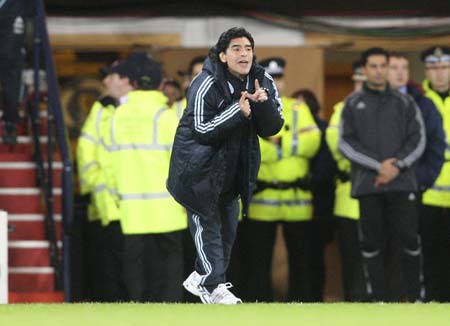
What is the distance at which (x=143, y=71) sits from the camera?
14820 millimetres

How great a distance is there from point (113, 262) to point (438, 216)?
9.47 ft

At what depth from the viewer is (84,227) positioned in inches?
667

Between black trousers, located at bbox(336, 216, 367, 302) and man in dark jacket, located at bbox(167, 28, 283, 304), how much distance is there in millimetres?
3910

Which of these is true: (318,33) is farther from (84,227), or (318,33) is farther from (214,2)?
(84,227)

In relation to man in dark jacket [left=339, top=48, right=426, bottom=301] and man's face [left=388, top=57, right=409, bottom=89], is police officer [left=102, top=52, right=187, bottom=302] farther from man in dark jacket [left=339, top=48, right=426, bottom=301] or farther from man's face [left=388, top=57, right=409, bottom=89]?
man's face [left=388, top=57, right=409, bottom=89]

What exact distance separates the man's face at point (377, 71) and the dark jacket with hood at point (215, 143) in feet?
11.2

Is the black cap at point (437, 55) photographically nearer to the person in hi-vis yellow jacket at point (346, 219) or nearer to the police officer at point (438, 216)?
the police officer at point (438, 216)

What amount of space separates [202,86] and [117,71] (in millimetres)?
3667

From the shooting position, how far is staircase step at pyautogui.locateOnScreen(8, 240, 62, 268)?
1559 cm

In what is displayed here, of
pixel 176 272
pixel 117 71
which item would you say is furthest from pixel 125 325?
pixel 117 71

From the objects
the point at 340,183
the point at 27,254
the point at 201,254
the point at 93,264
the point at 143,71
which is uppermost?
the point at 143,71

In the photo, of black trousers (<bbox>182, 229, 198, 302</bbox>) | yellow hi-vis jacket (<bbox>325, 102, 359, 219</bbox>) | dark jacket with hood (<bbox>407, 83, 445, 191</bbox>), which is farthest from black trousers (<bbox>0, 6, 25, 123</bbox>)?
dark jacket with hood (<bbox>407, 83, 445, 191</bbox>)

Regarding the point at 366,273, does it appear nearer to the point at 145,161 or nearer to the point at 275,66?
the point at 275,66

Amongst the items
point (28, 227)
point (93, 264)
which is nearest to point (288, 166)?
point (93, 264)
